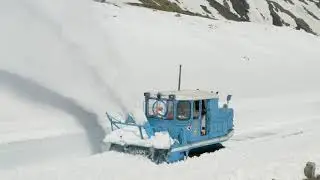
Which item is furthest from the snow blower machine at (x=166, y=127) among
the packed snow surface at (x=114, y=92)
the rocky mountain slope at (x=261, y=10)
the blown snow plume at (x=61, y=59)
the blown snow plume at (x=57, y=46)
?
the rocky mountain slope at (x=261, y=10)

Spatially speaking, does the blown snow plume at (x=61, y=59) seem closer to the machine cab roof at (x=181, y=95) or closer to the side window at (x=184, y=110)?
the machine cab roof at (x=181, y=95)

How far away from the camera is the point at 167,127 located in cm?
2050

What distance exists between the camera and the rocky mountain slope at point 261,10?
3449 inches

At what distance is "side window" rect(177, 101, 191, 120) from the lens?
67.2 feet

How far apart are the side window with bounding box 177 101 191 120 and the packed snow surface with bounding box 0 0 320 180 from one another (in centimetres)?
154

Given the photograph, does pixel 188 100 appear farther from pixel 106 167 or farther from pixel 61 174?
pixel 61 174

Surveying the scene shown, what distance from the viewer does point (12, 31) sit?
28359 millimetres

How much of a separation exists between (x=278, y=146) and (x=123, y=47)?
49.5 ft

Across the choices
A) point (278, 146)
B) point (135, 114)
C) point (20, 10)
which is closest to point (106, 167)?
point (135, 114)

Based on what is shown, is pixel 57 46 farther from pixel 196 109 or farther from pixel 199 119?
pixel 199 119

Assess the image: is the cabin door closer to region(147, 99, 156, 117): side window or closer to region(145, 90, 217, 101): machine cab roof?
region(145, 90, 217, 101): machine cab roof

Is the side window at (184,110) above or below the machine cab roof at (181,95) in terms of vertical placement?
below

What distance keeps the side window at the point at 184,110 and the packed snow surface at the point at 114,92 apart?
1.54 metres

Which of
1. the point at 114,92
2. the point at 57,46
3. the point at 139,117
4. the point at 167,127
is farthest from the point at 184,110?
the point at 57,46
